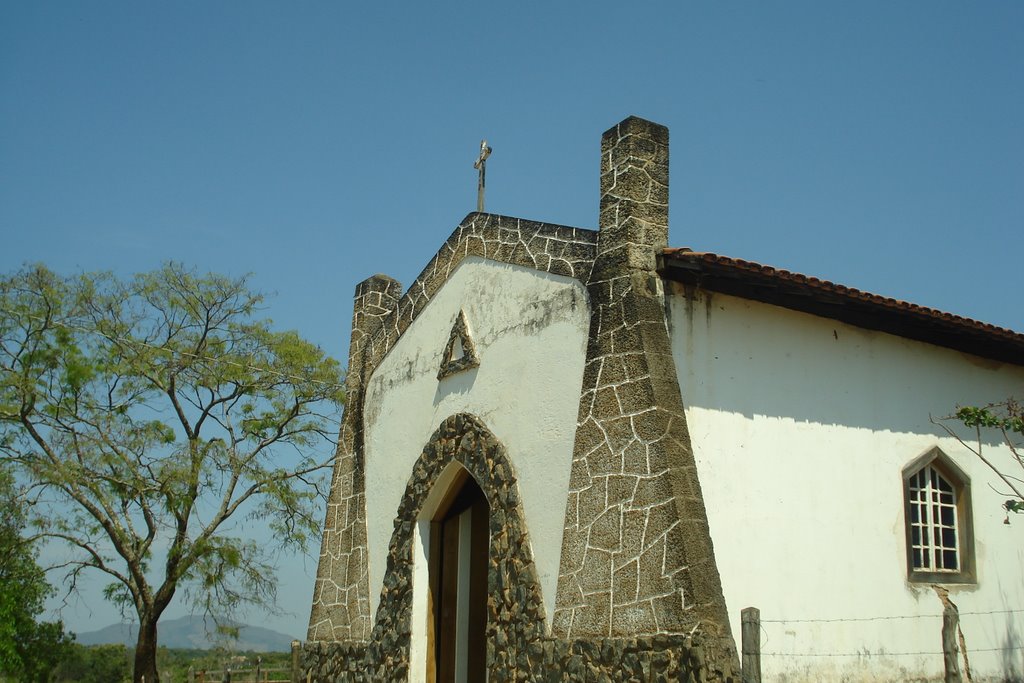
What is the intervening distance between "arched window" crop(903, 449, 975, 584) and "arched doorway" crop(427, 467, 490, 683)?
14.4 feet

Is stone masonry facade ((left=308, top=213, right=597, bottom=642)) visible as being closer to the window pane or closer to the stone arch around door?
the stone arch around door

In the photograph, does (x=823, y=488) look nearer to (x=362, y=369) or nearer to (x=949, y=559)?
(x=949, y=559)

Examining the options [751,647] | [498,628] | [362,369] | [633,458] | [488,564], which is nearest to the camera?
[751,647]

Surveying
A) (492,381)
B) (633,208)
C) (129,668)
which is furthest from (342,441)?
(129,668)

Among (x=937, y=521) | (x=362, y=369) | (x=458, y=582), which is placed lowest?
(x=458, y=582)

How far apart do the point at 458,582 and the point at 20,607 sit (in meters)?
14.6

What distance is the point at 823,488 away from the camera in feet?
32.2

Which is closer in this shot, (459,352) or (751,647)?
(751,647)

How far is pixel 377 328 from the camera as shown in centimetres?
1418

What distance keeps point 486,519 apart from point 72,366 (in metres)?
14.7

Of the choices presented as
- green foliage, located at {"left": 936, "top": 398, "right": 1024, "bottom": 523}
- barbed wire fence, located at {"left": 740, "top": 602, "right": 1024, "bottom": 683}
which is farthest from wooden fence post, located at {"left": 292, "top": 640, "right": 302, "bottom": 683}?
green foliage, located at {"left": 936, "top": 398, "right": 1024, "bottom": 523}

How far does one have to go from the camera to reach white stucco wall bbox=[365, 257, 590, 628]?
9.84 metres

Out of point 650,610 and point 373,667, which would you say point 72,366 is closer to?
point 373,667

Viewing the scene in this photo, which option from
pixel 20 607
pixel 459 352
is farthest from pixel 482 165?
pixel 20 607
